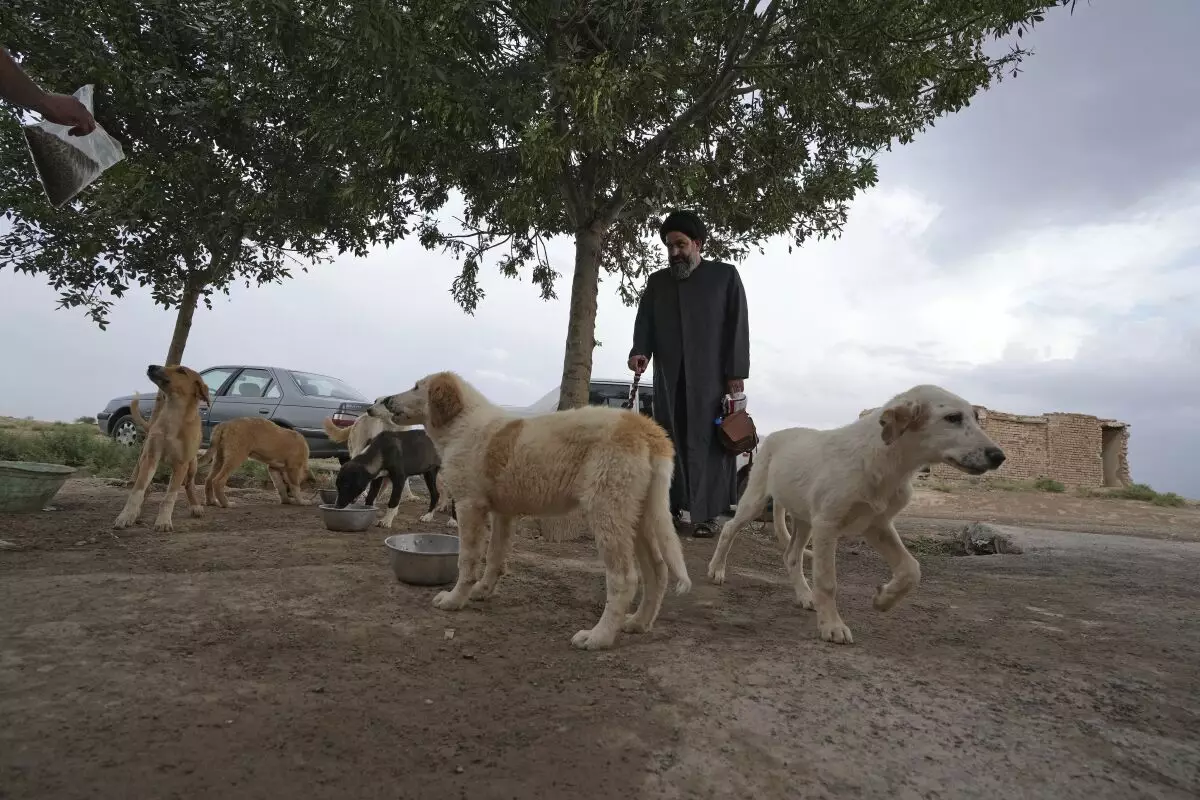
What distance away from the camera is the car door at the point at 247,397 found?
11570mm

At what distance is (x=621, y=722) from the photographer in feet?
7.25

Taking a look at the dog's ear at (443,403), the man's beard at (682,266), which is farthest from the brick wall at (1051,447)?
the dog's ear at (443,403)

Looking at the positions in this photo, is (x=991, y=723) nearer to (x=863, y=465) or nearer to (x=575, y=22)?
(x=863, y=465)

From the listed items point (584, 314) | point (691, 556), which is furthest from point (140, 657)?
point (584, 314)

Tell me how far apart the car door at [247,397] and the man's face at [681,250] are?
8787mm

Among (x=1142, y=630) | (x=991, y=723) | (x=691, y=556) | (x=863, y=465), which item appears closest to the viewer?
(x=991, y=723)

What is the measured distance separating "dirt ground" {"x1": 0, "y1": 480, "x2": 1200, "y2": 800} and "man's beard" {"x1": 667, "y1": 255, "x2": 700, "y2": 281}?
2.88 metres

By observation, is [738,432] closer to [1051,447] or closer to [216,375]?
[216,375]

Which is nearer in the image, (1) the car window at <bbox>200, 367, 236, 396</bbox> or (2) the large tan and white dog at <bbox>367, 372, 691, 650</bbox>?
(2) the large tan and white dog at <bbox>367, 372, 691, 650</bbox>

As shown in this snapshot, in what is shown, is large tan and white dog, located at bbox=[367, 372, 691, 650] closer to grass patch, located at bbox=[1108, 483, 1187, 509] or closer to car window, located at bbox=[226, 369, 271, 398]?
car window, located at bbox=[226, 369, 271, 398]

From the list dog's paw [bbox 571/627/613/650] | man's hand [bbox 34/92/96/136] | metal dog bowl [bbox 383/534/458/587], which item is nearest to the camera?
dog's paw [bbox 571/627/613/650]

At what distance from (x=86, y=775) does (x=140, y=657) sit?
0.92 meters

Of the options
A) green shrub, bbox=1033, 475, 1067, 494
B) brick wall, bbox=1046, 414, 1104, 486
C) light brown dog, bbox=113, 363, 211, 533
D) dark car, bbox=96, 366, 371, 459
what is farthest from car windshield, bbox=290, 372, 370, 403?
brick wall, bbox=1046, 414, 1104, 486

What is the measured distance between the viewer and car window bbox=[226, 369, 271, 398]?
469 inches
